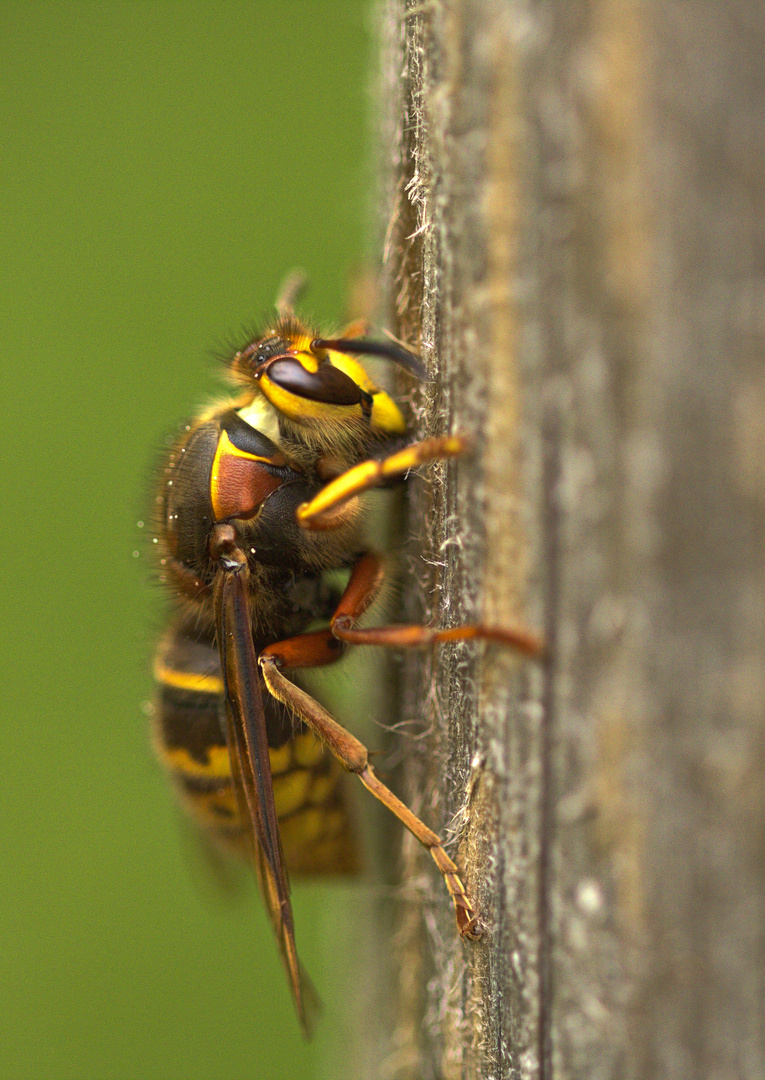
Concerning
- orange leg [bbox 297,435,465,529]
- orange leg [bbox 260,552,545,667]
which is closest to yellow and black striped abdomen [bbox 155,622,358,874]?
orange leg [bbox 260,552,545,667]

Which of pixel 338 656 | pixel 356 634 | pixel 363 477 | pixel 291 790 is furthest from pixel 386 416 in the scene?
pixel 291 790

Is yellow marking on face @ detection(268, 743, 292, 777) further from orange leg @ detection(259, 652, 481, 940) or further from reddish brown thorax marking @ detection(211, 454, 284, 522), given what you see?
reddish brown thorax marking @ detection(211, 454, 284, 522)

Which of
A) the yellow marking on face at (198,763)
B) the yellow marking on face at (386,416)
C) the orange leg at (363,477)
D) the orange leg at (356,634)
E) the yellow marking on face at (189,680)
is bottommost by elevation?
the yellow marking on face at (198,763)

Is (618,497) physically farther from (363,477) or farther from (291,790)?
(291,790)

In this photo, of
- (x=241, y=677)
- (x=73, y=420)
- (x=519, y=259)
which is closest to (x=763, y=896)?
(x=519, y=259)

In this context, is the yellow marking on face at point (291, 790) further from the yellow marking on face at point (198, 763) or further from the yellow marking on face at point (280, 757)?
the yellow marking on face at point (198, 763)

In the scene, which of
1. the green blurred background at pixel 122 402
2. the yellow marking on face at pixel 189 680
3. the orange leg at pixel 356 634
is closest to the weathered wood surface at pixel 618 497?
the orange leg at pixel 356 634

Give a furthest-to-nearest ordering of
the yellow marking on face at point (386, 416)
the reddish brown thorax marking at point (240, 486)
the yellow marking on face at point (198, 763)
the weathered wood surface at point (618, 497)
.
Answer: the yellow marking on face at point (198, 763), the reddish brown thorax marking at point (240, 486), the yellow marking on face at point (386, 416), the weathered wood surface at point (618, 497)
